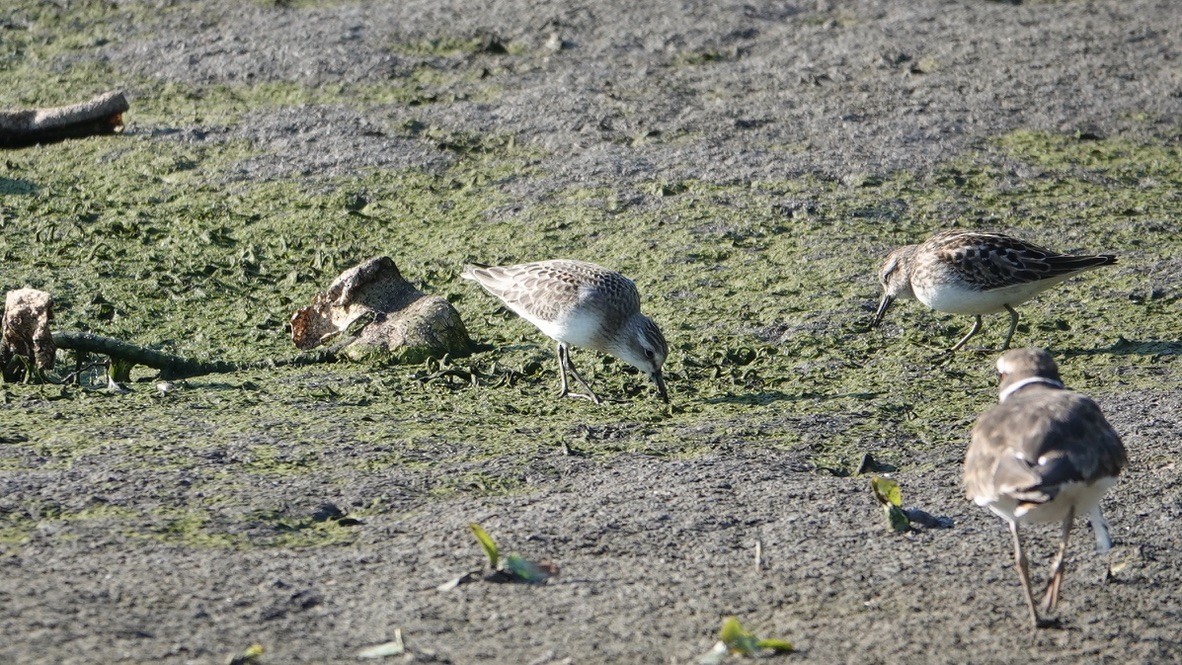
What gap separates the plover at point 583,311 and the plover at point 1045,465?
99.2 inches

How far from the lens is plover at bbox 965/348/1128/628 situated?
4.73 meters

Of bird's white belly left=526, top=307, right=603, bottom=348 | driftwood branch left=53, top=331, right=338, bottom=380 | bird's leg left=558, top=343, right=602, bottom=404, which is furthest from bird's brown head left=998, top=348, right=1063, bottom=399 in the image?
driftwood branch left=53, top=331, right=338, bottom=380

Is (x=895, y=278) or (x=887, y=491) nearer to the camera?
(x=887, y=491)

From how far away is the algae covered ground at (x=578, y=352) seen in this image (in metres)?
4.91

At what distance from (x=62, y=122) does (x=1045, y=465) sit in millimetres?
8291

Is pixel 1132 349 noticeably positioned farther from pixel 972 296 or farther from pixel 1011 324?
pixel 972 296

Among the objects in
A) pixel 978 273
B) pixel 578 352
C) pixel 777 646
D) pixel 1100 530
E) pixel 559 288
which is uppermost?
pixel 777 646

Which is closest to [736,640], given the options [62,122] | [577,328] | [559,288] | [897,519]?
[897,519]

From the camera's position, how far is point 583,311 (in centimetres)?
757

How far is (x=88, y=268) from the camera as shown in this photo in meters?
8.85

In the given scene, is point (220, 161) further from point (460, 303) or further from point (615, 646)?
point (615, 646)

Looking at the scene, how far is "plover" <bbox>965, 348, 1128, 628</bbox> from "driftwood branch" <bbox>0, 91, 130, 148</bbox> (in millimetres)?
7765

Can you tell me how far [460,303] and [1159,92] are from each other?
6.13m

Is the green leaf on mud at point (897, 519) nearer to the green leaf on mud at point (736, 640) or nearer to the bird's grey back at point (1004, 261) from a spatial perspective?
the green leaf on mud at point (736, 640)
